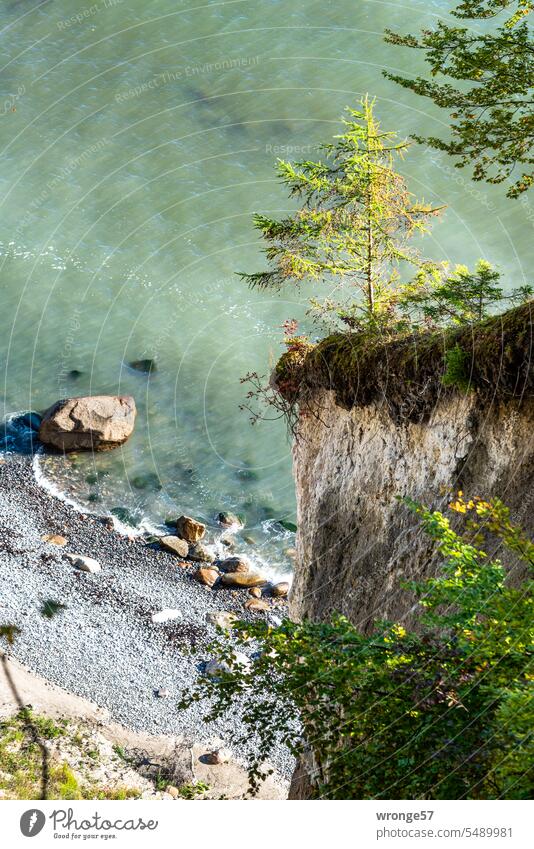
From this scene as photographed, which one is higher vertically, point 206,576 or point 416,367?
point 416,367

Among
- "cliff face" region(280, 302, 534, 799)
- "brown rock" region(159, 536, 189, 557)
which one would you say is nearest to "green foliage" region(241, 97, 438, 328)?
"cliff face" region(280, 302, 534, 799)

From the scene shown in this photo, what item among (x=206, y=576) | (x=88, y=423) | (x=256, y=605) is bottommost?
(x=256, y=605)

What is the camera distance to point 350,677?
6.63m

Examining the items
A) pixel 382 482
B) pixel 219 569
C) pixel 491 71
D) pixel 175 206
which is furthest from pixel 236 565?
pixel 175 206

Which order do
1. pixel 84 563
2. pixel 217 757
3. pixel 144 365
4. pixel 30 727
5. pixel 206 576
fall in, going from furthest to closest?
1. pixel 144 365
2. pixel 206 576
3. pixel 84 563
4. pixel 217 757
5. pixel 30 727

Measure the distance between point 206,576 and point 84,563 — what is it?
12.4 feet

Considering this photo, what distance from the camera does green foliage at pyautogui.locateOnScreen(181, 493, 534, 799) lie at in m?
5.87

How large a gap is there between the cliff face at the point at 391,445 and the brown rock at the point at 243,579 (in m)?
10.3

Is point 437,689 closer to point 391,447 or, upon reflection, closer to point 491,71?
point 391,447

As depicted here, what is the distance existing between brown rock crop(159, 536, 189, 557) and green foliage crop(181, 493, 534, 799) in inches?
740

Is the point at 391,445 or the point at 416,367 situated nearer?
the point at 416,367

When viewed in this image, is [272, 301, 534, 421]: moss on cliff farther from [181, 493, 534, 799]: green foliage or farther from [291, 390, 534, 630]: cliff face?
[181, 493, 534, 799]: green foliage

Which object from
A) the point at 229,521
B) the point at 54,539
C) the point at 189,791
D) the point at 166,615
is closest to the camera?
the point at 189,791

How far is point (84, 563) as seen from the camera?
947 inches
